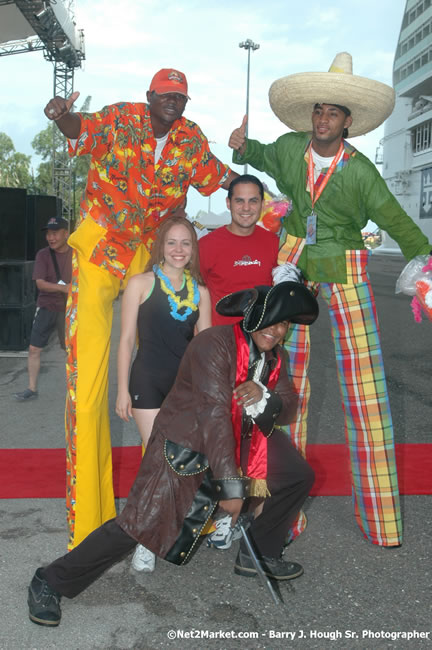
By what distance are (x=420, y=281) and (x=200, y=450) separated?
1357 mm

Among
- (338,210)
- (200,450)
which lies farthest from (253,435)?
(338,210)

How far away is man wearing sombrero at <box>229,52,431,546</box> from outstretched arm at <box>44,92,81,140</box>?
875 mm

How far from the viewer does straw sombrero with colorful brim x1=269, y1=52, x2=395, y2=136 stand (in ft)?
10.6

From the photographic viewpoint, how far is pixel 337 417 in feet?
20.4

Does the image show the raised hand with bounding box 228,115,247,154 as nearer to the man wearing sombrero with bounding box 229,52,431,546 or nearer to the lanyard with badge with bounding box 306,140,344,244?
the man wearing sombrero with bounding box 229,52,431,546

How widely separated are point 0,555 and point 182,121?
232 centimetres

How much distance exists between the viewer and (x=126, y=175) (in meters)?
3.25

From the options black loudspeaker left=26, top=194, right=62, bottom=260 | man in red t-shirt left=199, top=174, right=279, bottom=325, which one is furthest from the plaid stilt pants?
black loudspeaker left=26, top=194, right=62, bottom=260

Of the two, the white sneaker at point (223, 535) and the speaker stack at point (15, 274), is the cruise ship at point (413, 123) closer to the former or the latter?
the speaker stack at point (15, 274)

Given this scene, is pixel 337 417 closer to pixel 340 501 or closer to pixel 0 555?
pixel 340 501

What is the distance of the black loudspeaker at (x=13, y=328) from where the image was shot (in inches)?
364

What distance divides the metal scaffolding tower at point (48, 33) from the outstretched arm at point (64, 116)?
16.2 meters

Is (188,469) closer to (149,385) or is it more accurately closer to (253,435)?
(253,435)

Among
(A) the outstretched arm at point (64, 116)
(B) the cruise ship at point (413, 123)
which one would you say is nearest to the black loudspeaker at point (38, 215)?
(A) the outstretched arm at point (64, 116)
